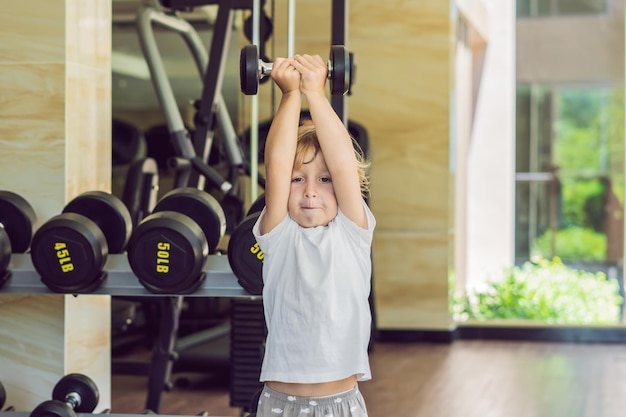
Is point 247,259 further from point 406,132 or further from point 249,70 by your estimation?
point 406,132

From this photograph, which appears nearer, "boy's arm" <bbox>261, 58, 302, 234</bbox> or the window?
"boy's arm" <bbox>261, 58, 302, 234</bbox>

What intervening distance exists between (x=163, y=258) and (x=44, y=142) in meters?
0.70

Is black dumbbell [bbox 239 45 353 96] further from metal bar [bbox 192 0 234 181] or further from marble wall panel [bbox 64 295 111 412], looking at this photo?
metal bar [bbox 192 0 234 181]

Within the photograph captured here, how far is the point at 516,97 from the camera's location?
204 inches

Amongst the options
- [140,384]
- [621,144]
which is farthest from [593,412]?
[621,144]

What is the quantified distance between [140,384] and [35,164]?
1.45 m

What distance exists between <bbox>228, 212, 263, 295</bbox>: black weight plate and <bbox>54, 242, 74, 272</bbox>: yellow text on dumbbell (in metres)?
0.36

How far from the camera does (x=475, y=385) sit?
3854 mm

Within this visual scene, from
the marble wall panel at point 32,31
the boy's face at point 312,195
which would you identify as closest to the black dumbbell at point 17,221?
the marble wall panel at point 32,31

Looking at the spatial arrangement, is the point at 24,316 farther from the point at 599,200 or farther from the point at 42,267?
the point at 599,200

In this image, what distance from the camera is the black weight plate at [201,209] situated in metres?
2.32

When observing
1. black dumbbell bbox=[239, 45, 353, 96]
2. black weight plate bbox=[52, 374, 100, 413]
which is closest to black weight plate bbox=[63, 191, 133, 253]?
black weight plate bbox=[52, 374, 100, 413]

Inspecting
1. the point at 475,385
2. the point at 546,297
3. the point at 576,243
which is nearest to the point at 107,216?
the point at 475,385

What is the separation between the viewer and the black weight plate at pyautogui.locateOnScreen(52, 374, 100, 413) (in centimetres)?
230
